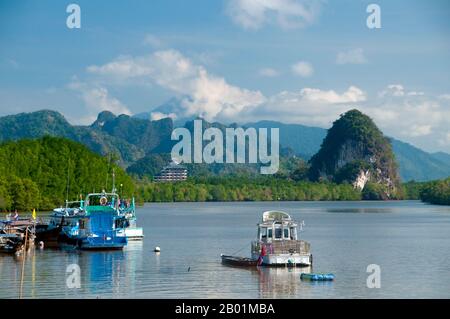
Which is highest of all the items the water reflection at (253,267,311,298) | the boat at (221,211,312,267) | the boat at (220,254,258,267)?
the boat at (221,211,312,267)

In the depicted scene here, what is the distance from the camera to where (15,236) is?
202 feet

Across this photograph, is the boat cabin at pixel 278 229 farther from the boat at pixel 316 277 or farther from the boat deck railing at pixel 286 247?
the boat at pixel 316 277

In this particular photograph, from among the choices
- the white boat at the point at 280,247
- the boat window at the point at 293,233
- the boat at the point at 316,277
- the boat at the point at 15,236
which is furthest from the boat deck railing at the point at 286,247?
the boat at the point at 15,236

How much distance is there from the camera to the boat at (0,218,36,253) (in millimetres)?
57688

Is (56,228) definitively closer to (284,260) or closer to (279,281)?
(284,260)

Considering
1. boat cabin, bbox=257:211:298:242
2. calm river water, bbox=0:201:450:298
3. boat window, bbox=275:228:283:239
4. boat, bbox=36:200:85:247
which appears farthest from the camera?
boat, bbox=36:200:85:247

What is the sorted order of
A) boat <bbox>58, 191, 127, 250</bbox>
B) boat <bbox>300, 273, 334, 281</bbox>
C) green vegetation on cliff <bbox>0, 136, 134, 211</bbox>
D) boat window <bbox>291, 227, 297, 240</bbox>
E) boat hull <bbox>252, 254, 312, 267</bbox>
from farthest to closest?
1. green vegetation on cliff <bbox>0, 136, 134, 211</bbox>
2. boat <bbox>58, 191, 127, 250</bbox>
3. boat window <bbox>291, 227, 297, 240</bbox>
4. boat hull <bbox>252, 254, 312, 267</bbox>
5. boat <bbox>300, 273, 334, 281</bbox>

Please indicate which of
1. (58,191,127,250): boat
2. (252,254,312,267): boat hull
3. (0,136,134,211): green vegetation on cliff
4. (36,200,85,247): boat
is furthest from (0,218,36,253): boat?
(0,136,134,211): green vegetation on cliff

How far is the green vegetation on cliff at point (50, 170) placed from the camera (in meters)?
123

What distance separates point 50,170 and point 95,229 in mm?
69727

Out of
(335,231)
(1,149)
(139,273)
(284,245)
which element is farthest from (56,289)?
(1,149)

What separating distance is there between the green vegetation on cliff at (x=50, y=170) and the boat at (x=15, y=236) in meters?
48.4

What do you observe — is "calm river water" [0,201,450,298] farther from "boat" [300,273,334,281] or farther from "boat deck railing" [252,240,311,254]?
"boat deck railing" [252,240,311,254]

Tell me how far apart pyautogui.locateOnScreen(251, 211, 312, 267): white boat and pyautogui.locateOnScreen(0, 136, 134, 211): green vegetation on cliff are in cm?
7173
